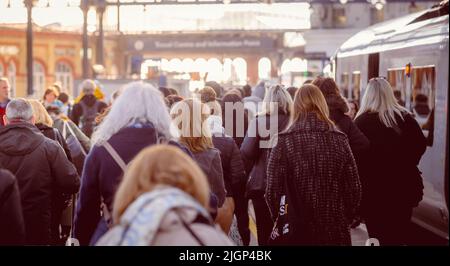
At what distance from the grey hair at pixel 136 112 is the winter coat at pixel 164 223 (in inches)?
81.1

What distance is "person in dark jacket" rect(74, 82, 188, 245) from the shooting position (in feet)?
16.5

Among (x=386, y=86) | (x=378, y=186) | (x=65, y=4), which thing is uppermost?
(x=65, y=4)

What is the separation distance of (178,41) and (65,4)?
3513 centimetres

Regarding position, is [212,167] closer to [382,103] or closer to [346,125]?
[346,125]

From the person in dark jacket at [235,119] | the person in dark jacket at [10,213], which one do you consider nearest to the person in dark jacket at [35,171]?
the person in dark jacket at [10,213]

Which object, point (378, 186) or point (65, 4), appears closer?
point (378, 186)

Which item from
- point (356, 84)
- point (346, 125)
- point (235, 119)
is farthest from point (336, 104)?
point (356, 84)

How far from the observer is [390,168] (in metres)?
7.99

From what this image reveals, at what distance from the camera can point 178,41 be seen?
209 feet

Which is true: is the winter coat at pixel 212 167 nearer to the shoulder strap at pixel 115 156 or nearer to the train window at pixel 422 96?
the shoulder strap at pixel 115 156

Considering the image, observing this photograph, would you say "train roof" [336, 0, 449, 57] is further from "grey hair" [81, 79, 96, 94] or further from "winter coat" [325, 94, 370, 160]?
"grey hair" [81, 79, 96, 94]

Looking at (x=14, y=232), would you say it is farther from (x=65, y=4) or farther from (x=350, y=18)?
(x=350, y=18)
